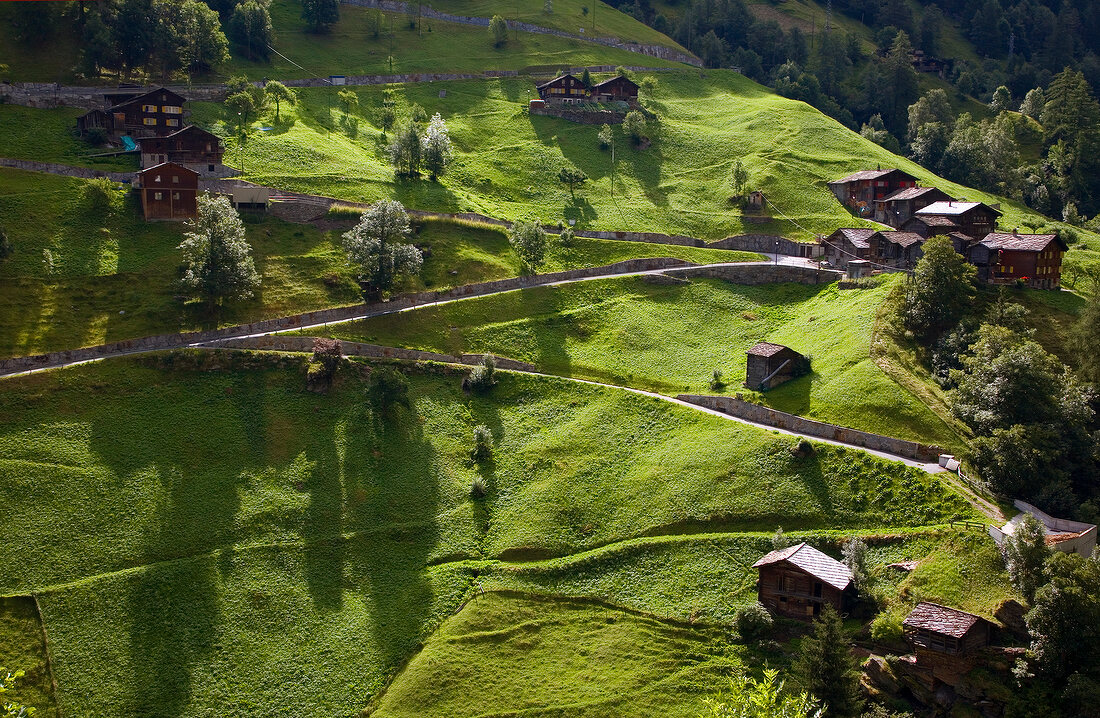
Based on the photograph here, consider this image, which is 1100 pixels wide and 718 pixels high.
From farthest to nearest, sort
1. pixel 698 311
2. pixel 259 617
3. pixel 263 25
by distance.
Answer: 1. pixel 263 25
2. pixel 698 311
3. pixel 259 617

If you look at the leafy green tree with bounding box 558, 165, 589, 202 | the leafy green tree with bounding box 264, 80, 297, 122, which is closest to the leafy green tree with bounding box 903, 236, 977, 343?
the leafy green tree with bounding box 558, 165, 589, 202

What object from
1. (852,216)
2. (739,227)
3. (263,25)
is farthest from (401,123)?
(852,216)

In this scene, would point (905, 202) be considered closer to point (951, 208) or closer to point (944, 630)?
point (951, 208)

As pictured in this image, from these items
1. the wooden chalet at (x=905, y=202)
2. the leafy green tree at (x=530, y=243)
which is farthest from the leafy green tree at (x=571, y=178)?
the wooden chalet at (x=905, y=202)

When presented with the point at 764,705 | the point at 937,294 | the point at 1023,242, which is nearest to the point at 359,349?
the point at 937,294

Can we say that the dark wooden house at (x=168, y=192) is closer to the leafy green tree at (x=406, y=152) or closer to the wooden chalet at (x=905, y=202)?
the leafy green tree at (x=406, y=152)

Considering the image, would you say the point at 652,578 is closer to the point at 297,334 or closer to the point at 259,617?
the point at 259,617
